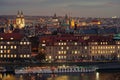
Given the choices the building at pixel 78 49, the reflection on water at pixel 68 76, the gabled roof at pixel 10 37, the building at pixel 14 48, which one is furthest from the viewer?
the gabled roof at pixel 10 37

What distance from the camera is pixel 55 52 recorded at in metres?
50.0

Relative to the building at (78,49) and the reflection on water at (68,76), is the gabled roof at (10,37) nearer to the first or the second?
the building at (78,49)

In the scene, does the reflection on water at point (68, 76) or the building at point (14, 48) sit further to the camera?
the building at point (14, 48)

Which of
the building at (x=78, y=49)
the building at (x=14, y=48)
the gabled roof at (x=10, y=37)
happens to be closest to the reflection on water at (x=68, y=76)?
the building at (x=78, y=49)

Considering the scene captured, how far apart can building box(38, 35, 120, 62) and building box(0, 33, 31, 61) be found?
1439 millimetres

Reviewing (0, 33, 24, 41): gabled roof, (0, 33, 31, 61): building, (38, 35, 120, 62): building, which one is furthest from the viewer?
(0, 33, 24, 41): gabled roof

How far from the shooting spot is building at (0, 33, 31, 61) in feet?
162

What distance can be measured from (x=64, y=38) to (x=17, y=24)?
38103 millimetres

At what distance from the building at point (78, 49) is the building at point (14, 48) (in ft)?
4.72

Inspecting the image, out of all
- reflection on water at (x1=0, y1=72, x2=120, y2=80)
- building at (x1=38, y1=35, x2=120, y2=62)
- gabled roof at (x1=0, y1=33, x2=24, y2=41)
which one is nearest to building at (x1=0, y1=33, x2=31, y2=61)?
gabled roof at (x1=0, y1=33, x2=24, y2=41)

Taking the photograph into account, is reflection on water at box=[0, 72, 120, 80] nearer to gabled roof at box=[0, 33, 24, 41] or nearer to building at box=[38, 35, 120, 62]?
building at box=[38, 35, 120, 62]

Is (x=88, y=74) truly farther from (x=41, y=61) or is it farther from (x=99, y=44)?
(x=99, y=44)

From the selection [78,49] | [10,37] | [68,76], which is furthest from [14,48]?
[68,76]

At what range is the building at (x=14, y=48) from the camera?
49.4 m
